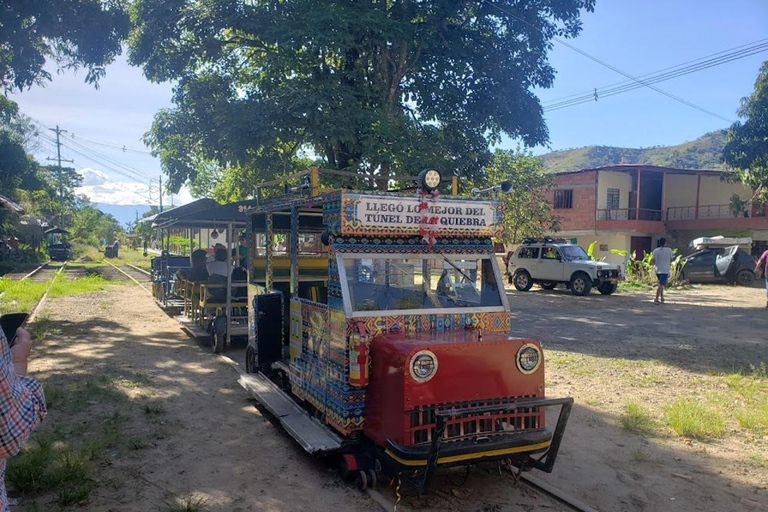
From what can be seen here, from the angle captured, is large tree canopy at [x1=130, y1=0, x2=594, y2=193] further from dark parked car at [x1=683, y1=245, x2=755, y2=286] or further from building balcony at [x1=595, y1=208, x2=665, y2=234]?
building balcony at [x1=595, y1=208, x2=665, y2=234]

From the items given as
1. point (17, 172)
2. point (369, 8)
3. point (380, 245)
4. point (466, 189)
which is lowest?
point (380, 245)

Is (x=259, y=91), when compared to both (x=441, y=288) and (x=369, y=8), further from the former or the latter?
(x=441, y=288)

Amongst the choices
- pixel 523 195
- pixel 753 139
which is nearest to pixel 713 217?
pixel 523 195

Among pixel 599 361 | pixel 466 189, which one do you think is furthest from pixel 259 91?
pixel 599 361

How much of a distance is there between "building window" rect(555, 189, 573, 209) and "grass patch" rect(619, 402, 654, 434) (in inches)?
1100

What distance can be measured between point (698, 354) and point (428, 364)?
786cm

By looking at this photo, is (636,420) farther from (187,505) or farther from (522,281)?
(522,281)

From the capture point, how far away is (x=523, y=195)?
27.6 meters

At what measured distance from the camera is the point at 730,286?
24141mm

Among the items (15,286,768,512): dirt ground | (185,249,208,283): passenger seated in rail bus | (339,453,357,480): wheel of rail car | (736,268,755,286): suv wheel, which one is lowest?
(15,286,768,512): dirt ground

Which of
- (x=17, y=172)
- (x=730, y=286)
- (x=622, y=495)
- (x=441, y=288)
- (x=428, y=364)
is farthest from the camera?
(x=17, y=172)

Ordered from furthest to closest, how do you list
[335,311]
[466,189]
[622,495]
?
[466,189]
[335,311]
[622,495]

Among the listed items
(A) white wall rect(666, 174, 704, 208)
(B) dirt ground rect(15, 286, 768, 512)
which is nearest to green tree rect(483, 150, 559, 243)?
(A) white wall rect(666, 174, 704, 208)

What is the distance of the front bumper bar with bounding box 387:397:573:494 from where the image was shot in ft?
12.9
